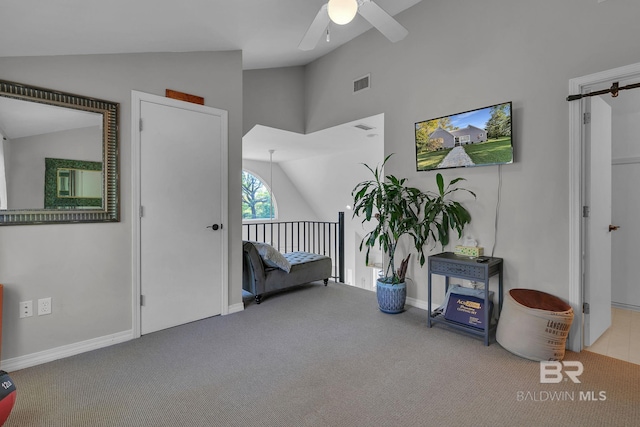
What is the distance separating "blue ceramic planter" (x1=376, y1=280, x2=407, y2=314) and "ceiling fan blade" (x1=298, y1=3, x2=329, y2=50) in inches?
92.4

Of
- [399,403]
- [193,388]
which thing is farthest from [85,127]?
[399,403]

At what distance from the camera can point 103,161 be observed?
Result: 8.43 feet

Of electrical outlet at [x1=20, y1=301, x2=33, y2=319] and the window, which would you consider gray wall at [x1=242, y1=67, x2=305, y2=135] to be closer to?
electrical outlet at [x1=20, y1=301, x2=33, y2=319]

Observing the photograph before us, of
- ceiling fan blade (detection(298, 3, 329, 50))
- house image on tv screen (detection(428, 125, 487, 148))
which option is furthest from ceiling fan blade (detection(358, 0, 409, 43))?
house image on tv screen (detection(428, 125, 487, 148))

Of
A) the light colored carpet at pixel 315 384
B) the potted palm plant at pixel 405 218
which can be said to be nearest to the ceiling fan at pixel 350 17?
the potted palm plant at pixel 405 218

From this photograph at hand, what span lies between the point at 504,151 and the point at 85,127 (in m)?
3.41

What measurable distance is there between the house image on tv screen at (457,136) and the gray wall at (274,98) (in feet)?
7.28

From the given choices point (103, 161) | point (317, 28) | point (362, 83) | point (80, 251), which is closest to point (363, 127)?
point (362, 83)

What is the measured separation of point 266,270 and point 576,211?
9.92 feet

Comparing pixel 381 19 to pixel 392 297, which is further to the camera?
pixel 392 297

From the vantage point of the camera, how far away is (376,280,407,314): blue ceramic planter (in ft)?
10.6

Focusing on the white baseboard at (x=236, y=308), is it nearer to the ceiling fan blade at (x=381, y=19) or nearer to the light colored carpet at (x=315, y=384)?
the light colored carpet at (x=315, y=384)

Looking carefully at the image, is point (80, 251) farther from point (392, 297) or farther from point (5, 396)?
point (392, 297)

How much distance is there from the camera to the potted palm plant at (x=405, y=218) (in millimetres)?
3043
